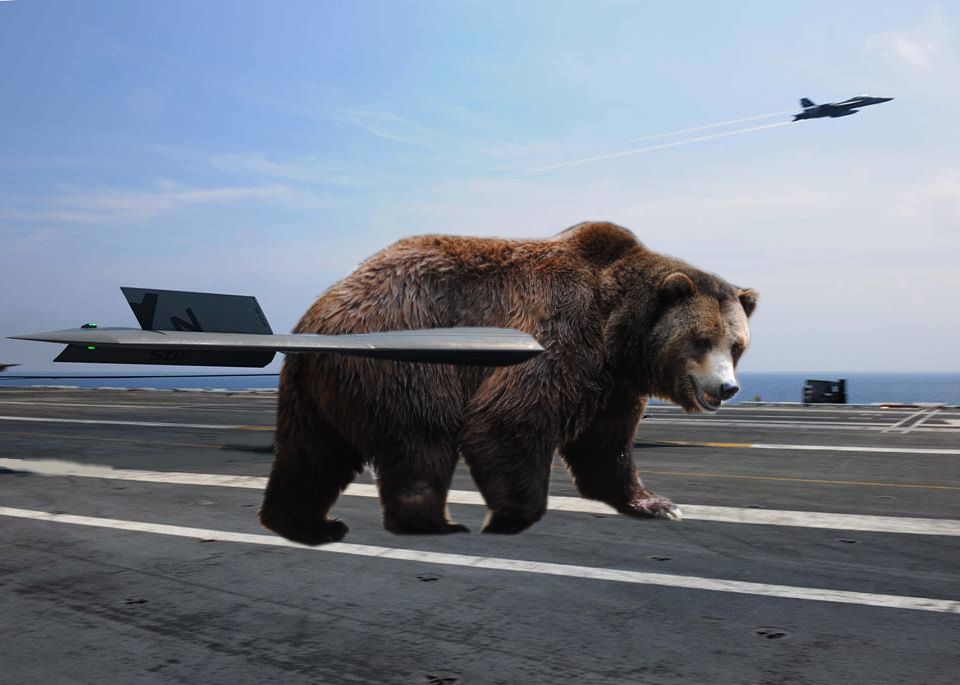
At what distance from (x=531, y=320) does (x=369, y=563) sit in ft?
26.5

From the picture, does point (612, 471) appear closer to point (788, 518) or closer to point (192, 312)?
point (192, 312)

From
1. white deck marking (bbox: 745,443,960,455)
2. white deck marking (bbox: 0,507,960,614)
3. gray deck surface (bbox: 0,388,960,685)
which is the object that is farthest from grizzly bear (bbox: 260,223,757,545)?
white deck marking (bbox: 745,443,960,455)

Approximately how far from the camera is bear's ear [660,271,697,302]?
369cm

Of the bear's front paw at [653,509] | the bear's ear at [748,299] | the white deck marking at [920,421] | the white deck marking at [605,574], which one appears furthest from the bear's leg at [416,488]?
the white deck marking at [920,421]

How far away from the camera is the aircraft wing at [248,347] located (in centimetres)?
241

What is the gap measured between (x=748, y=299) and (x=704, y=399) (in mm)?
773

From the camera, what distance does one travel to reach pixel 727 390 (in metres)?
3.24

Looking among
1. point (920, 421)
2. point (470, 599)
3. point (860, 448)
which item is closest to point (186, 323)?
point (470, 599)

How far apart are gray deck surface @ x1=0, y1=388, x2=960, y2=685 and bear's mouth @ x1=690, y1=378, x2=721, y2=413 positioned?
2.74 m

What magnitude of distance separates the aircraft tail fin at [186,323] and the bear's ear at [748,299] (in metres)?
2.31

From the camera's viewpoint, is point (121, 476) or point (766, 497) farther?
point (121, 476)

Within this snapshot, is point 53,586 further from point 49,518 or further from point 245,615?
point 49,518

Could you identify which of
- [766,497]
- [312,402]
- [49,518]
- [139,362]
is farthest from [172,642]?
[766,497]

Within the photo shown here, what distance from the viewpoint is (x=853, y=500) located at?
16.8 m
